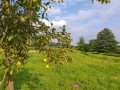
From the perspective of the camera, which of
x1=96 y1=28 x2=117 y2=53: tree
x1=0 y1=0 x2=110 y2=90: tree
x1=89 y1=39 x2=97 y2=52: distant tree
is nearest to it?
x1=0 y1=0 x2=110 y2=90: tree

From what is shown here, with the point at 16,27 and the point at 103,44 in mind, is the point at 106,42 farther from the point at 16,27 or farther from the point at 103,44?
the point at 16,27

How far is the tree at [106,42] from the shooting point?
10053 centimetres

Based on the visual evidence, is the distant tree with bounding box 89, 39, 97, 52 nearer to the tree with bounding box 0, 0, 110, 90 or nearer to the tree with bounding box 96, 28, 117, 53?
the tree with bounding box 96, 28, 117, 53

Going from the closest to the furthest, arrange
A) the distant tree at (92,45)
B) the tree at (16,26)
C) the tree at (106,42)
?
the tree at (16,26), the distant tree at (92,45), the tree at (106,42)

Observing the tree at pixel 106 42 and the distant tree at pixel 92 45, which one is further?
the tree at pixel 106 42

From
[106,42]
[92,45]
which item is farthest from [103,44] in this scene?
[92,45]

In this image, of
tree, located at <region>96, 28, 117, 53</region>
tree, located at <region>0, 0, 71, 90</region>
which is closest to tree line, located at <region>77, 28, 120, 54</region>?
tree, located at <region>96, 28, 117, 53</region>

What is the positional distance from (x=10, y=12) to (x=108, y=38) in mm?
→ 96184

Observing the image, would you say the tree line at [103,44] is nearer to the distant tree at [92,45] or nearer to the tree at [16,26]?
the distant tree at [92,45]

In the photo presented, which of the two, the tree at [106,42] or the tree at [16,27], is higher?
the tree at [106,42]

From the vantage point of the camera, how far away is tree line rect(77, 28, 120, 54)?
9919 centimetres

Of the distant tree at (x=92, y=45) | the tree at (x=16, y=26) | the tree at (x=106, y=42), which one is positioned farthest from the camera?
the tree at (x=106, y=42)

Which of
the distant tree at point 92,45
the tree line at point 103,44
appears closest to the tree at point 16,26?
the tree line at point 103,44

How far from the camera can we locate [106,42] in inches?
3967
